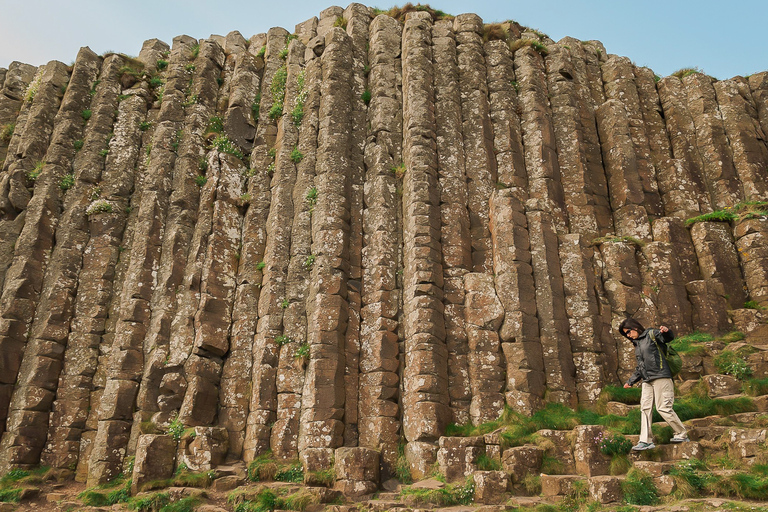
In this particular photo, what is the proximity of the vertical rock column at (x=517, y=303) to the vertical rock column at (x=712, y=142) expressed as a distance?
731cm

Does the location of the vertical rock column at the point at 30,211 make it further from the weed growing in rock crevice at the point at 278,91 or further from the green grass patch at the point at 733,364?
the green grass patch at the point at 733,364

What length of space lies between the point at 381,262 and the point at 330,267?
144 cm

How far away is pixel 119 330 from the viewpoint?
18234 mm

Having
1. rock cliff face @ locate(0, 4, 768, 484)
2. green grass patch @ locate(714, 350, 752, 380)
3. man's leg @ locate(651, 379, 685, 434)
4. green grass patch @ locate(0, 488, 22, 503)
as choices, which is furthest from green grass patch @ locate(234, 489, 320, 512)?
green grass patch @ locate(714, 350, 752, 380)

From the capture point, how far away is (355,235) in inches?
745

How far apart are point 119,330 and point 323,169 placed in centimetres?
756

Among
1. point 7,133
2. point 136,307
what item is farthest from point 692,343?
point 7,133

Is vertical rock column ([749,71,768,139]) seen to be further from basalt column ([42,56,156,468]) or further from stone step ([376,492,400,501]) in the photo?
basalt column ([42,56,156,468])

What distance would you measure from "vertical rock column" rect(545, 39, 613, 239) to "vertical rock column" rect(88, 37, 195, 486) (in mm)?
12902

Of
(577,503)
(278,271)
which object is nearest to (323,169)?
(278,271)

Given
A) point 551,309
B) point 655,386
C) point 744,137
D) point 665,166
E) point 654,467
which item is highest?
point 744,137

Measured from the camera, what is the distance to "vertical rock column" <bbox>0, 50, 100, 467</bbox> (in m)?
17.3

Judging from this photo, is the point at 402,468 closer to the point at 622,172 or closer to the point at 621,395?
the point at 621,395

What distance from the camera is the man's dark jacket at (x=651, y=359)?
12164 millimetres
